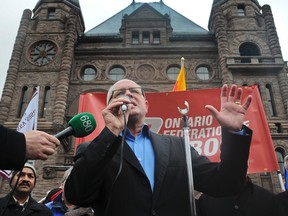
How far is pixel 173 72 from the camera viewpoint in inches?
830

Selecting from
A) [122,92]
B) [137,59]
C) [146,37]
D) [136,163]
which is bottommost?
[136,163]

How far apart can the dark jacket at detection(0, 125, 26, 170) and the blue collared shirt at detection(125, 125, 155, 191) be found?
2.54 ft

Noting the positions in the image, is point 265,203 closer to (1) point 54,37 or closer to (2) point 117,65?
(2) point 117,65

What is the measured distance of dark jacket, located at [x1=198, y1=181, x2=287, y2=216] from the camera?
347 centimetres

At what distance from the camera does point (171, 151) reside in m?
2.26

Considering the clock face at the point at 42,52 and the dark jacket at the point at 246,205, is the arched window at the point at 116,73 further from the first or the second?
the dark jacket at the point at 246,205

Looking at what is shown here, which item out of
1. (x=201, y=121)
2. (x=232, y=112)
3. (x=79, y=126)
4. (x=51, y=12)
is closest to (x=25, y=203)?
(x=79, y=126)

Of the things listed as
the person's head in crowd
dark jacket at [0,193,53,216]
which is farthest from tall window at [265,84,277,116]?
dark jacket at [0,193,53,216]

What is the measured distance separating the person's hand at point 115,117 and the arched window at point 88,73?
772 inches

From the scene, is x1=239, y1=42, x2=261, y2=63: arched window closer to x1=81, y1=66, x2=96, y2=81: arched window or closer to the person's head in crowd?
x1=81, y1=66, x2=96, y2=81: arched window

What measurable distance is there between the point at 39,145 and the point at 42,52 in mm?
21157

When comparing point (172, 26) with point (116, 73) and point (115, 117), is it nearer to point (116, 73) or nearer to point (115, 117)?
point (116, 73)

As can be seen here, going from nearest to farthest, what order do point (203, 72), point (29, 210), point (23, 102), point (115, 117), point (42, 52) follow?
point (115, 117) < point (29, 210) < point (23, 102) < point (203, 72) < point (42, 52)

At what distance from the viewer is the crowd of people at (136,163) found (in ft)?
6.02
